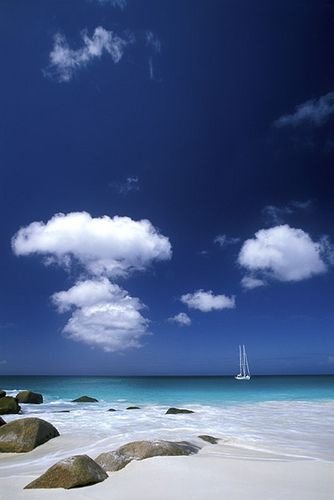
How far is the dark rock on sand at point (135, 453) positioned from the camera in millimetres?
7340

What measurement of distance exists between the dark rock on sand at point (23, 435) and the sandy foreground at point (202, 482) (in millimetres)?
3085

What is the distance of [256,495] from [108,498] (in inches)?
79.1

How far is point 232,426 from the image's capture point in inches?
620

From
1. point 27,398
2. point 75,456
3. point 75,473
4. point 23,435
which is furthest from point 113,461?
point 27,398

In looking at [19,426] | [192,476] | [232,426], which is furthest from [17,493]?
[232,426]

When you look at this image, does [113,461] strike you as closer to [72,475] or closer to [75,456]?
[75,456]

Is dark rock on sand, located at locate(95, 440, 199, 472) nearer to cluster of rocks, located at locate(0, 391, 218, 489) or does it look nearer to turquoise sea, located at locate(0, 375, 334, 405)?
cluster of rocks, located at locate(0, 391, 218, 489)

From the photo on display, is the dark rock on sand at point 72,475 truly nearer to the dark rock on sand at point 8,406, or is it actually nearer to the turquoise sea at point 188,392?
the dark rock on sand at point 8,406

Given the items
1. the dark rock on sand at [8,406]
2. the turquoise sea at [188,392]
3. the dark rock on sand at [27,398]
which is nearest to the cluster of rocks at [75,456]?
the dark rock on sand at [8,406]

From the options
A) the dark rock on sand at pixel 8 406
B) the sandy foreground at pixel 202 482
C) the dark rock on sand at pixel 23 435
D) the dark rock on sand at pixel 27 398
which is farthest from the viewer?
the dark rock on sand at pixel 27 398

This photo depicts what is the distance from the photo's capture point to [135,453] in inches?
305

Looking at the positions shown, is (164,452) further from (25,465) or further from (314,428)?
(314,428)

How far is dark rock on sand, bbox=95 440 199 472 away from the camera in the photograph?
24.1 feet

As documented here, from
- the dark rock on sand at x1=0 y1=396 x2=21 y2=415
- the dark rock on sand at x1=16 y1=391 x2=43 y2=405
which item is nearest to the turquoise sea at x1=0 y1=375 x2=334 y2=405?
the dark rock on sand at x1=16 y1=391 x2=43 y2=405
